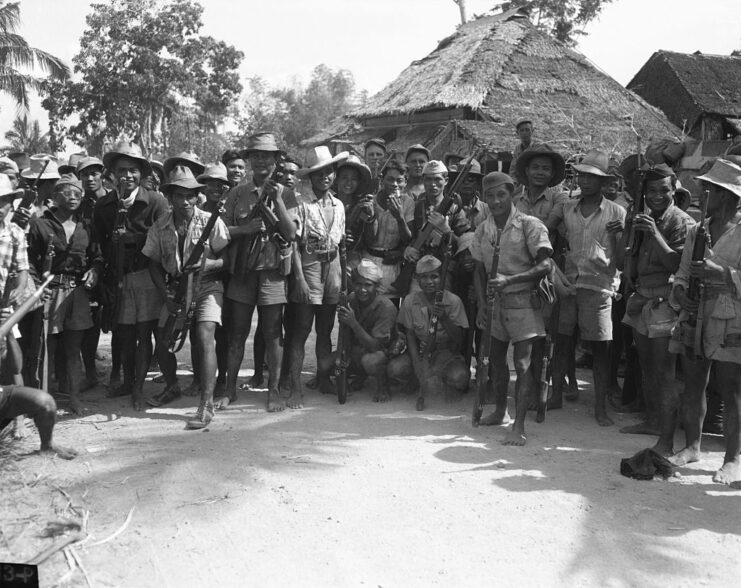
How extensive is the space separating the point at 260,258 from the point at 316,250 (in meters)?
0.57

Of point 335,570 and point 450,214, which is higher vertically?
point 450,214

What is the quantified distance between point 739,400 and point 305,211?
3.81 meters

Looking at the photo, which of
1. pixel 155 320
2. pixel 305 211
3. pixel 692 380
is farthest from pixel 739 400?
pixel 155 320

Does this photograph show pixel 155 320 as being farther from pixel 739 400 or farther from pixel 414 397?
pixel 739 400

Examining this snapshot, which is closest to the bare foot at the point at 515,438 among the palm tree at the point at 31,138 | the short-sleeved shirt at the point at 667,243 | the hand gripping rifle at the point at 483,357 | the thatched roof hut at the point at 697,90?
the hand gripping rifle at the point at 483,357

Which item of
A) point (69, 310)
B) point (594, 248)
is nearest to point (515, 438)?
point (594, 248)

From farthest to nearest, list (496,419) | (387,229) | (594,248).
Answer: (387,229)
(594,248)
(496,419)

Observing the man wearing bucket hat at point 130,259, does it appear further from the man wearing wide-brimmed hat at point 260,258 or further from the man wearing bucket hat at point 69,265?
the man wearing wide-brimmed hat at point 260,258

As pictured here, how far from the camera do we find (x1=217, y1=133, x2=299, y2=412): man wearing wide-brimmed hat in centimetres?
629

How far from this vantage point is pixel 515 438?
5.49m

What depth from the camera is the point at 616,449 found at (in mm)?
5477

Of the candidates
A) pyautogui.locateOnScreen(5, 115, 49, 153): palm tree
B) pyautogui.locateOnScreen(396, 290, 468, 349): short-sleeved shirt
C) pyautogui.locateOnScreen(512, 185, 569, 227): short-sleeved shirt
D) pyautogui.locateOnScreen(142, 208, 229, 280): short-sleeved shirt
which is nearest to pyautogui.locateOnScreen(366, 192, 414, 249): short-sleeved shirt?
pyautogui.locateOnScreen(396, 290, 468, 349): short-sleeved shirt

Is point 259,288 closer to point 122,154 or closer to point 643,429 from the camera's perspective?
point 122,154

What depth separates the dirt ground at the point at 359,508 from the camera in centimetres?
358
